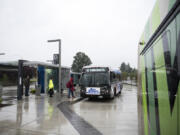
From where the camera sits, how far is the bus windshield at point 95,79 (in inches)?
461

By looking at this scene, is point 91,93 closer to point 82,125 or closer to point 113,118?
point 113,118

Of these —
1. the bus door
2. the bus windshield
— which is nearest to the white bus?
the bus windshield

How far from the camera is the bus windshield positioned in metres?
11.7

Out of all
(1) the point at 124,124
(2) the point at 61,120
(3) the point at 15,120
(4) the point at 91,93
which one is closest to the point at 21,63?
(4) the point at 91,93

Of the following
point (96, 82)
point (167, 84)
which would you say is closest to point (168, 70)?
point (167, 84)

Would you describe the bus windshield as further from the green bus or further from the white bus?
the green bus

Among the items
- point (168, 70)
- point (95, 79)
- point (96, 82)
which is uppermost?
point (168, 70)

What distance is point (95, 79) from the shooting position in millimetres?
11945

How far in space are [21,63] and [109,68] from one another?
6.73m

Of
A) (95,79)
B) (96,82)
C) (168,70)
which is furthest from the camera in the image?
(95,79)

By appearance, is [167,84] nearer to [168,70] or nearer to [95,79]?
[168,70]

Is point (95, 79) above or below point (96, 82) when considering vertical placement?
above

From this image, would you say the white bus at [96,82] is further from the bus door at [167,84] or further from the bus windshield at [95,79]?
the bus door at [167,84]

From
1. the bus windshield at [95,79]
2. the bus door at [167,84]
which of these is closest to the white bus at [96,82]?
the bus windshield at [95,79]
